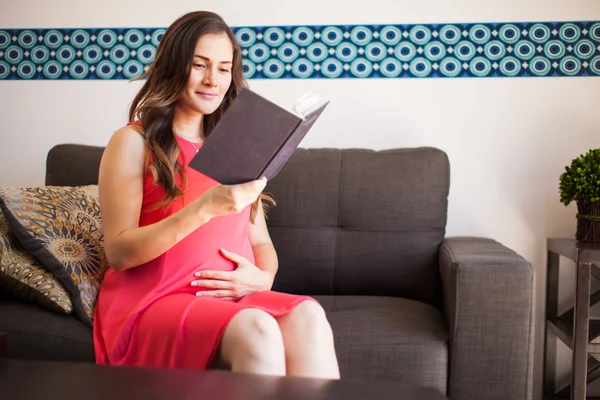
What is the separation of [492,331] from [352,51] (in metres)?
1.31

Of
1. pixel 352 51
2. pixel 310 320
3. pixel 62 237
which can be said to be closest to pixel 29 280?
pixel 62 237

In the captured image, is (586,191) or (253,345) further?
(586,191)

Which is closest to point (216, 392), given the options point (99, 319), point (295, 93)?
point (99, 319)

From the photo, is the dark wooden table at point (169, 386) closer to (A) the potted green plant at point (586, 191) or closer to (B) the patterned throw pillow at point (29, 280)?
(B) the patterned throw pillow at point (29, 280)

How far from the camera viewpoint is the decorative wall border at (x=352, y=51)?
2.47 m

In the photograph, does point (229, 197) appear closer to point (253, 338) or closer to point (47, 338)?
point (253, 338)

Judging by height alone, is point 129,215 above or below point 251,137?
below

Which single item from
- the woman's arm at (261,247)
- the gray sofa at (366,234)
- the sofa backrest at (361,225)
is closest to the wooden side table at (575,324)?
the gray sofa at (366,234)

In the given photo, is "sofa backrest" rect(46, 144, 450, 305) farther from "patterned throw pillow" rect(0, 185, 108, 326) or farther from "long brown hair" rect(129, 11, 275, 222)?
"long brown hair" rect(129, 11, 275, 222)

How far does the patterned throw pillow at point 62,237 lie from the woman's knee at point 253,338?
0.62 metres

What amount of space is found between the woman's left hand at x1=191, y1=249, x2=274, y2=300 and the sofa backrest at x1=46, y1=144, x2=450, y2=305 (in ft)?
2.22

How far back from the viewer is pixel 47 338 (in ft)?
5.33

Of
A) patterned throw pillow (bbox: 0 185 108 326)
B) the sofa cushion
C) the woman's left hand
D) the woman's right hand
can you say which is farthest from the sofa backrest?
the woman's right hand

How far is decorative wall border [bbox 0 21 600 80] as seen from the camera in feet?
8.09
